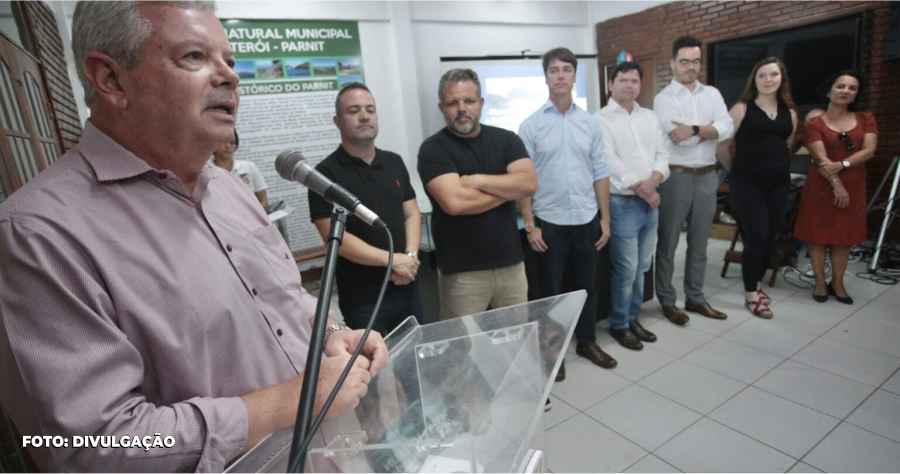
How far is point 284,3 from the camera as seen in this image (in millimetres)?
4141

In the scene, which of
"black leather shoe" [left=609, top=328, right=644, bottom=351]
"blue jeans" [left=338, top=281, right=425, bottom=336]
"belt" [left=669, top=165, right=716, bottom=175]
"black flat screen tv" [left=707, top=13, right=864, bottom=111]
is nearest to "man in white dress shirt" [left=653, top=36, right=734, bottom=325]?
"belt" [left=669, top=165, right=716, bottom=175]

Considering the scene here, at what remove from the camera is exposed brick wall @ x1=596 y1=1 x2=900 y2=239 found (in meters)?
4.22

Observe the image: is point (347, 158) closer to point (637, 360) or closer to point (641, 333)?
point (637, 360)

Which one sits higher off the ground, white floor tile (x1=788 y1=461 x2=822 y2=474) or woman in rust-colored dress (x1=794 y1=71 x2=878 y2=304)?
woman in rust-colored dress (x1=794 y1=71 x2=878 y2=304)

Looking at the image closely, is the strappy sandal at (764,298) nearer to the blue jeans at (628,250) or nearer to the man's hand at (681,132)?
the blue jeans at (628,250)

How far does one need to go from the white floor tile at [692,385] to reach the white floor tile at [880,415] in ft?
1.52

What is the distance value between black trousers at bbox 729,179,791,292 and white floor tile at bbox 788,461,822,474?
1.75m

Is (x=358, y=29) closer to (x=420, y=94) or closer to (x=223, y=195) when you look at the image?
(x=420, y=94)

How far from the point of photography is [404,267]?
6.47ft

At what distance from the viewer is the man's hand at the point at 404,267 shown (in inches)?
77.3

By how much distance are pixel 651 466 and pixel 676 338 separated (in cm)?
133

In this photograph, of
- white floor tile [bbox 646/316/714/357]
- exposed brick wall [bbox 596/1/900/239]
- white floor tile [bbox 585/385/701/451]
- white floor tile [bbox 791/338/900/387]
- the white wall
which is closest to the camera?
white floor tile [bbox 585/385/701/451]

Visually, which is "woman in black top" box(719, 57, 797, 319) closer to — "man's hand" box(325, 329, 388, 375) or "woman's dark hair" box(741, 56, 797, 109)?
"woman's dark hair" box(741, 56, 797, 109)

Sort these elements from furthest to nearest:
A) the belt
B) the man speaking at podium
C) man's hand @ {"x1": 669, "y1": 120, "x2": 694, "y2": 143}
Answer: the belt
man's hand @ {"x1": 669, "y1": 120, "x2": 694, "y2": 143}
the man speaking at podium
